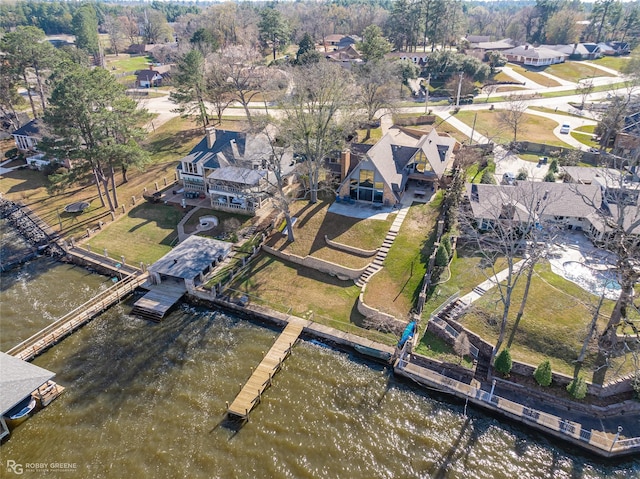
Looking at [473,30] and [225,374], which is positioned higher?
[473,30]

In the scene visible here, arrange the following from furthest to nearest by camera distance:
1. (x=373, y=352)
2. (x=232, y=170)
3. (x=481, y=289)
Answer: (x=232, y=170) < (x=481, y=289) < (x=373, y=352)

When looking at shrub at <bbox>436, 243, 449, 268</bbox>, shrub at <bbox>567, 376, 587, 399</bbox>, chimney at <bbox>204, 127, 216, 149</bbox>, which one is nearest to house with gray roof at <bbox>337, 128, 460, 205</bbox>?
shrub at <bbox>436, 243, 449, 268</bbox>

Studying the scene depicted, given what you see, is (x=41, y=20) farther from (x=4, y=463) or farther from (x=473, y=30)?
(x=4, y=463)

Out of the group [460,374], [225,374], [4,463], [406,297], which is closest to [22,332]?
[4,463]

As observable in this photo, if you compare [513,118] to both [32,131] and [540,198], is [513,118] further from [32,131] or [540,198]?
[32,131]

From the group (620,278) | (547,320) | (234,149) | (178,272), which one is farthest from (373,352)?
(234,149)

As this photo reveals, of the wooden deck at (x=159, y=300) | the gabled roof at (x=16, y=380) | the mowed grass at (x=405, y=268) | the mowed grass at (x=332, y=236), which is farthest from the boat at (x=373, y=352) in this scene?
the gabled roof at (x=16, y=380)
